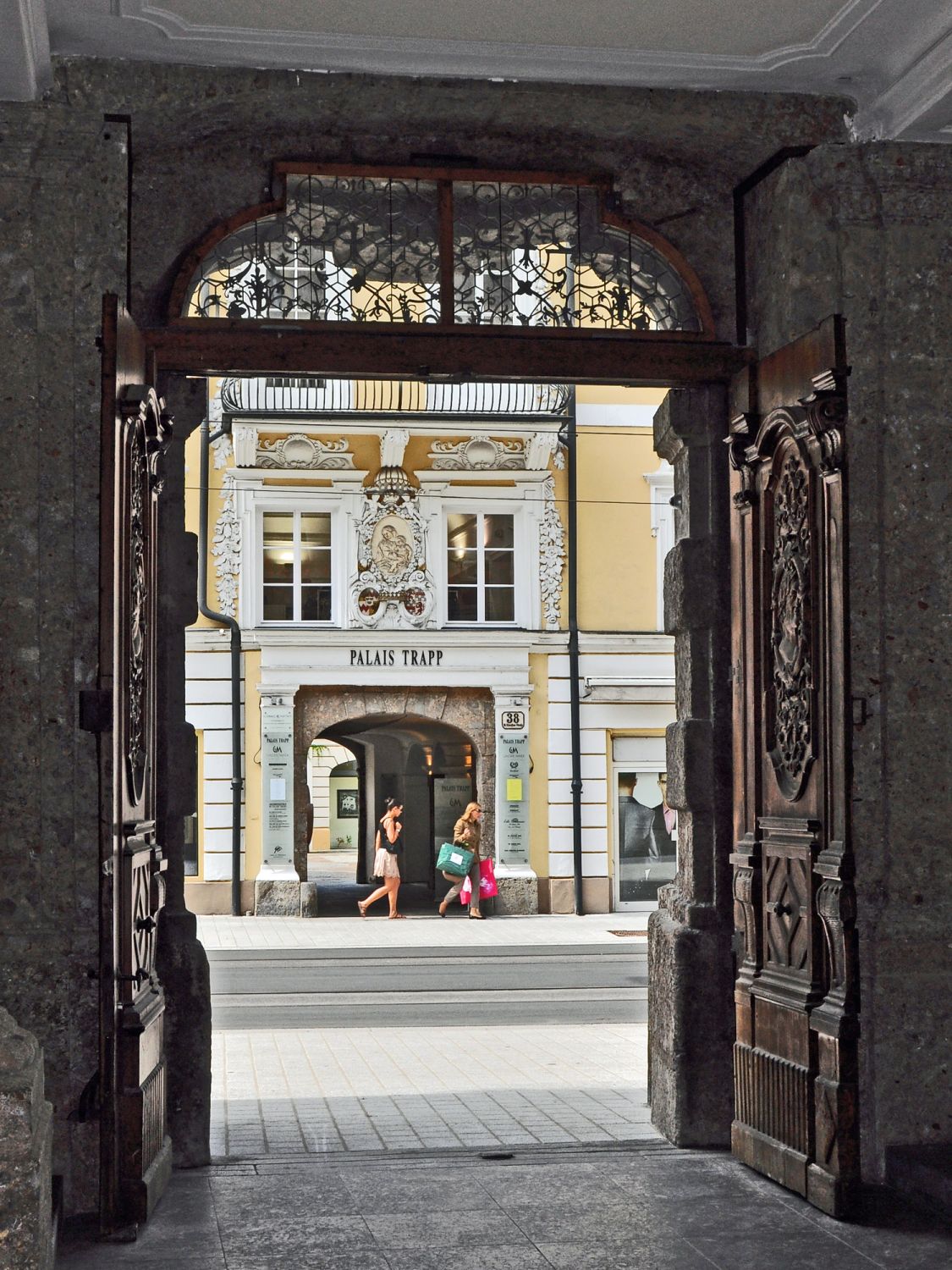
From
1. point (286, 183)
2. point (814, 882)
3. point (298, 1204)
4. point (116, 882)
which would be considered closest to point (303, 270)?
point (286, 183)

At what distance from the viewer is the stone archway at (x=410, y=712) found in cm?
2184

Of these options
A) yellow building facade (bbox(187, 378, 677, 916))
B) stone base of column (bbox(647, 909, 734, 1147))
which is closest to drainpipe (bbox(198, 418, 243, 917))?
yellow building facade (bbox(187, 378, 677, 916))

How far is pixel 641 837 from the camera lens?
2219 cm

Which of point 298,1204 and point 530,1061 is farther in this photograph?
point 530,1061

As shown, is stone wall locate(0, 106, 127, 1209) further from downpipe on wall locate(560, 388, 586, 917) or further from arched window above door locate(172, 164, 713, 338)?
downpipe on wall locate(560, 388, 586, 917)

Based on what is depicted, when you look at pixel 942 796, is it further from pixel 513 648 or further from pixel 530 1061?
pixel 513 648

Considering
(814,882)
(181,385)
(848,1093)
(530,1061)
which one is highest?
(181,385)

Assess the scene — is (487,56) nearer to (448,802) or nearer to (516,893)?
(516,893)

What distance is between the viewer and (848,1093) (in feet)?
19.0

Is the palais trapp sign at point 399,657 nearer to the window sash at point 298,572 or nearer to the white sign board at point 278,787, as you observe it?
the window sash at point 298,572

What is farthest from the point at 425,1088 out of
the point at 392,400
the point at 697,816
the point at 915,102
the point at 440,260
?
the point at 392,400

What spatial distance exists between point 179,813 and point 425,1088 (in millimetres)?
2862

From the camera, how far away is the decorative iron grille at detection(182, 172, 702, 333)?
6.94 m

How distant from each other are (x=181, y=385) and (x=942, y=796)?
346cm
